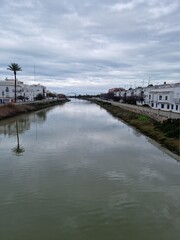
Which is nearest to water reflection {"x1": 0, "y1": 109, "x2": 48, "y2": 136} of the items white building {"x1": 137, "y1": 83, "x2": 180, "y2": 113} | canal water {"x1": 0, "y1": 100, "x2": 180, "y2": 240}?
canal water {"x1": 0, "y1": 100, "x2": 180, "y2": 240}

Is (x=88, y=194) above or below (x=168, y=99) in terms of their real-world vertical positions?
below

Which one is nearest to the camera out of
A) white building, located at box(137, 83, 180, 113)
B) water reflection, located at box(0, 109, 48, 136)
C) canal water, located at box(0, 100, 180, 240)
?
canal water, located at box(0, 100, 180, 240)

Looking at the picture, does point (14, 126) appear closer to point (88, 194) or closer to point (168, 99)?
point (88, 194)

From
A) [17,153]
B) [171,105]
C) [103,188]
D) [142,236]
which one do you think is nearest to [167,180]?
[103,188]

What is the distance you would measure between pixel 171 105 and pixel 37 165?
40.2 metres

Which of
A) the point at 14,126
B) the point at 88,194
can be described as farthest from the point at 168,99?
the point at 88,194

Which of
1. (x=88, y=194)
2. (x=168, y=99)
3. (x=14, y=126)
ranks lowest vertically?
(x=88, y=194)

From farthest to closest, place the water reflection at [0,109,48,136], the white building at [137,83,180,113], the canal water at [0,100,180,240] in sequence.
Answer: the white building at [137,83,180,113], the water reflection at [0,109,48,136], the canal water at [0,100,180,240]

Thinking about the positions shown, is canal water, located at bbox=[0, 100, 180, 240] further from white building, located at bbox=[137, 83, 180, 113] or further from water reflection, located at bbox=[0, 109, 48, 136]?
white building, located at bbox=[137, 83, 180, 113]

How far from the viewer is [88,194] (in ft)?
29.7

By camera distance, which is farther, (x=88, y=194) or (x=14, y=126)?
(x=14, y=126)

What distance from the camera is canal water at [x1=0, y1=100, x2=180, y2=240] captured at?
680cm

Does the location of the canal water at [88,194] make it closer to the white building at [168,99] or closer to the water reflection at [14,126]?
the water reflection at [14,126]

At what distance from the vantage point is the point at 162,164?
13344mm
